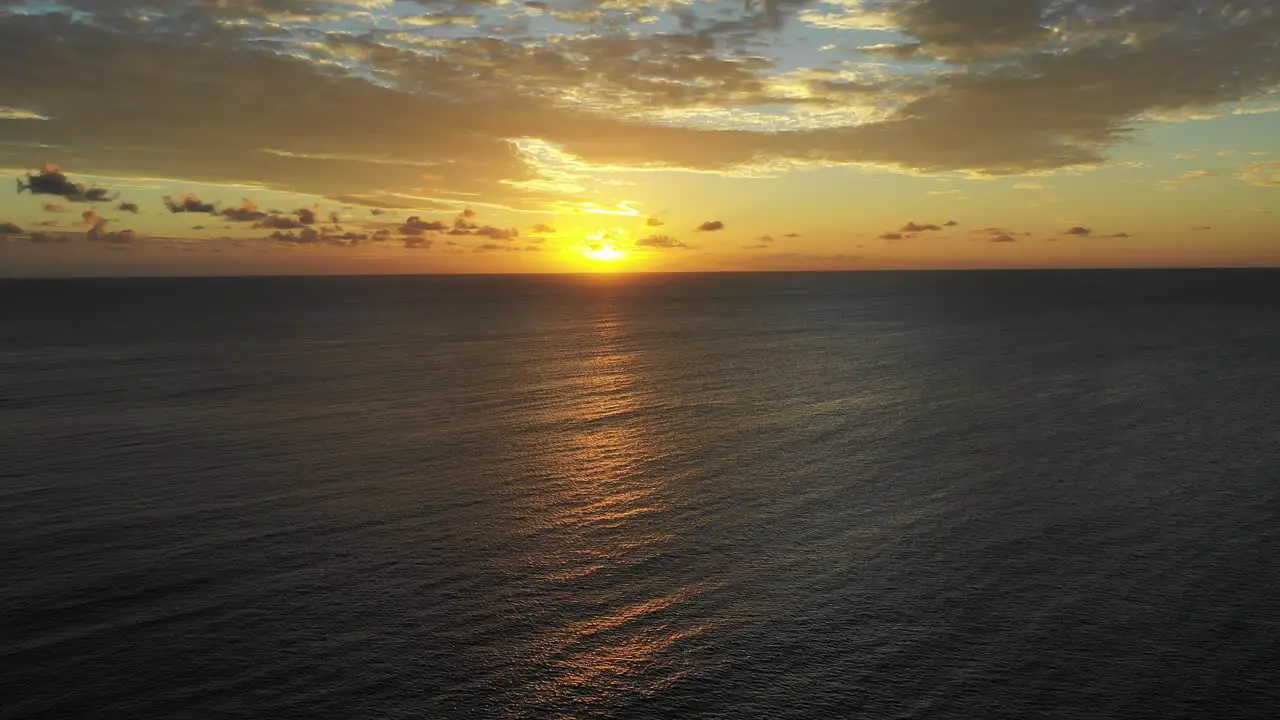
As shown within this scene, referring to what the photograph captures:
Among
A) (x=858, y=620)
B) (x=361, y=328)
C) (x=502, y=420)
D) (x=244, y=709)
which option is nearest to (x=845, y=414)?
(x=502, y=420)

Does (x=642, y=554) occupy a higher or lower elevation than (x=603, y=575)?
higher

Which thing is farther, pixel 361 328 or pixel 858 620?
pixel 361 328

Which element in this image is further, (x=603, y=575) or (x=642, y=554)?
(x=642, y=554)

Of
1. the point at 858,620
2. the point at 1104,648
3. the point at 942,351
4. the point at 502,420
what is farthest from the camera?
the point at 942,351

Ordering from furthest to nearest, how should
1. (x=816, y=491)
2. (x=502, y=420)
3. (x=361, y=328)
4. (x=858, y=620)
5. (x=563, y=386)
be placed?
(x=361, y=328)
(x=563, y=386)
(x=502, y=420)
(x=816, y=491)
(x=858, y=620)

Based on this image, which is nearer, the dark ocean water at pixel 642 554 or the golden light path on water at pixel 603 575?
the dark ocean water at pixel 642 554

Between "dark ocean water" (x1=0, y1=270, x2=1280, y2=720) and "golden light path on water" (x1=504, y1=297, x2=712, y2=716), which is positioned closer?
"dark ocean water" (x1=0, y1=270, x2=1280, y2=720)

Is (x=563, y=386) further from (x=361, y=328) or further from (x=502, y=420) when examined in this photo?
(x=361, y=328)
